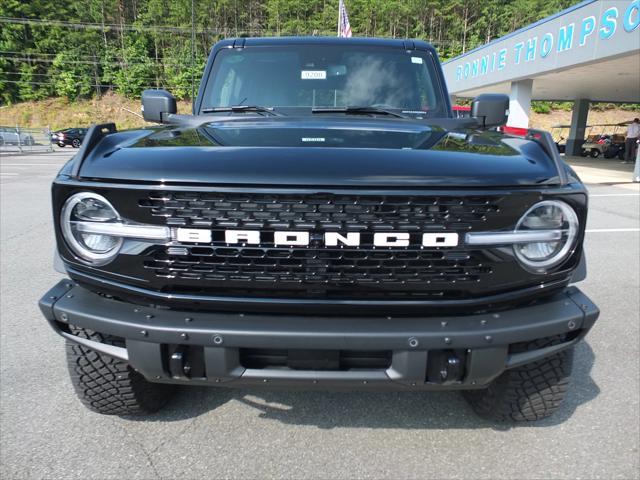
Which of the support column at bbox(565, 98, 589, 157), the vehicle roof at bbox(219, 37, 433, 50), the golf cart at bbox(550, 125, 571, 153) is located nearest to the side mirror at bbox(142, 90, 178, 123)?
the vehicle roof at bbox(219, 37, 433, 50)

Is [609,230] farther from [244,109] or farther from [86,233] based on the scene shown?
[86,233]

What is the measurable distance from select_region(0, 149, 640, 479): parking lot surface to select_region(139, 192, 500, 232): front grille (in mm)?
1102

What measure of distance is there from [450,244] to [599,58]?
1578cm

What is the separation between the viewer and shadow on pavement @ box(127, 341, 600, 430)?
239 centimetres

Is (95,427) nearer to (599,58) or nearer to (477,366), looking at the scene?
(477,366)

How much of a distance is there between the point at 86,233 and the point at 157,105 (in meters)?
1.52

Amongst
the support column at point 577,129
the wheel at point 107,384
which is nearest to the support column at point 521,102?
the support column at point 577,129

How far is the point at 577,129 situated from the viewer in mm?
29922

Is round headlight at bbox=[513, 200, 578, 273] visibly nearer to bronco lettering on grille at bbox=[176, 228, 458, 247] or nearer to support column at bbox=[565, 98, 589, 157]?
bronco lettering on grille at bbox=[176, 228, 458, 247]

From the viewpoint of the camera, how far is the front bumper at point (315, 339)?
66.4 inches

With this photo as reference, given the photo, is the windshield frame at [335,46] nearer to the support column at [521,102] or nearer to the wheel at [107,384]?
the wheel at [107,384]

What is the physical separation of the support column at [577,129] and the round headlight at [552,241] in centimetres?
3198

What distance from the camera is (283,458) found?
212 centimetres

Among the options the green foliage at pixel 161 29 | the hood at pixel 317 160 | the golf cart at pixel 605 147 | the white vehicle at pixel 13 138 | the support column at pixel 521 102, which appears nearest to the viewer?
the hood at pixel 317 160
